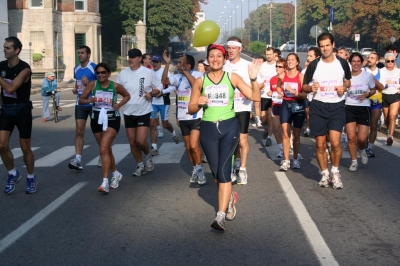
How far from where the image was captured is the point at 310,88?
8.83 metres

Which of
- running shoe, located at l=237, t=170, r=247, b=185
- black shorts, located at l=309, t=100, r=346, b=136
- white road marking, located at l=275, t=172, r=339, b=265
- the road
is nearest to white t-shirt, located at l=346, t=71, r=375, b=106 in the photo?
the road

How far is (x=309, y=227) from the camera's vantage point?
6887 millimetres

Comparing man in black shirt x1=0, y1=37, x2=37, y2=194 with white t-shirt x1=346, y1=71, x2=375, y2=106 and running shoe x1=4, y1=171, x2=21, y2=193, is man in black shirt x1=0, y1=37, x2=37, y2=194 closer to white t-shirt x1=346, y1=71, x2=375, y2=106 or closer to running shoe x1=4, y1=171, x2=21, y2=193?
running shoe x1=4, y1=171, x2=21, y2=193

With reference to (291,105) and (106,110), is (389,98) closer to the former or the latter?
(291,105)

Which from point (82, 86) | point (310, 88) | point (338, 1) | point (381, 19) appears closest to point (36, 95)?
point (82, 86)

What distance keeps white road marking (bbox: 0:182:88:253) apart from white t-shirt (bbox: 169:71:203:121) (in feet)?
5.95

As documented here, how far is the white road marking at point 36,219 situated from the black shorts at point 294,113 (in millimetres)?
3385

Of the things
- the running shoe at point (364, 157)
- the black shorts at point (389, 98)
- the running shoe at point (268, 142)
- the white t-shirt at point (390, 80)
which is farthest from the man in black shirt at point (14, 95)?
the black shorts at point (389, 98)

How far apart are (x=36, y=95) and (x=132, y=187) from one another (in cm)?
2614

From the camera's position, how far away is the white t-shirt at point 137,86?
977 cm

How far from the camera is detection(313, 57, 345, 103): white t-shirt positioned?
29.0ft

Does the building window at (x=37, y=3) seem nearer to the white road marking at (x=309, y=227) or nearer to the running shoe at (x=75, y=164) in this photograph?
the running shoe at (x=75, y=164)

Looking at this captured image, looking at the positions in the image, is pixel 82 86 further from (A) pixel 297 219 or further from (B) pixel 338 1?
(B) pixel 338 1

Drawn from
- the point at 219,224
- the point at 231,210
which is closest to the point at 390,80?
the point at 231,210
